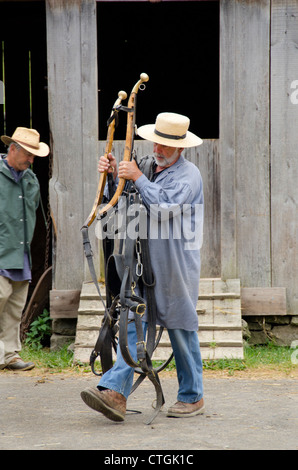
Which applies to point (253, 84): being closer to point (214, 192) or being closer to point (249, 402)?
point (214, 192)

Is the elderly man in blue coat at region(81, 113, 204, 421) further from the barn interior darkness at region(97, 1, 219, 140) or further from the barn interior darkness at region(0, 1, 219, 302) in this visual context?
the barn interior darkness at region(97, 1, 219, 140)

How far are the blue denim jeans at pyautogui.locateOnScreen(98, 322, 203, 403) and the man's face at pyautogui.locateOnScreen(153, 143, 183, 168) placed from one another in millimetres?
1092

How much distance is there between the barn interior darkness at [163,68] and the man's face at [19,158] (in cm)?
429

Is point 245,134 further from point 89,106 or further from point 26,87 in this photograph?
point 26,87

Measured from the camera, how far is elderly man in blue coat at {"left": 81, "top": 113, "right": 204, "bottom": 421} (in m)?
4.53

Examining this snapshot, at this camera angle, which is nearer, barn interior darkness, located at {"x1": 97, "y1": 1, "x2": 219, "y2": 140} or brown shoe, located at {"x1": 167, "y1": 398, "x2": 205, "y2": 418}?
brown shoe, located at {"x1": 167, "y1": 398, "x2": 205, "y2": 418}

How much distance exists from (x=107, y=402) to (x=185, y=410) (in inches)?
23.4

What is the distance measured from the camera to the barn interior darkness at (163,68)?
35.0 feet

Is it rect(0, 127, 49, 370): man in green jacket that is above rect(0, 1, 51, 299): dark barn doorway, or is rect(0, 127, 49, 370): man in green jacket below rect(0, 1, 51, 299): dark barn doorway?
below

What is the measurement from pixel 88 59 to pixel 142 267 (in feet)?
11.3

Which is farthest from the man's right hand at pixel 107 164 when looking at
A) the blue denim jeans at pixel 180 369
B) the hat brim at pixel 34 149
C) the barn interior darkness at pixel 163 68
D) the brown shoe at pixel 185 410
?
the barn interior darkness at pixel 163 68

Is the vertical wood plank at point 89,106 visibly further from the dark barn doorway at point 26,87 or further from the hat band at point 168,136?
the dark barn doorway at point 26,87

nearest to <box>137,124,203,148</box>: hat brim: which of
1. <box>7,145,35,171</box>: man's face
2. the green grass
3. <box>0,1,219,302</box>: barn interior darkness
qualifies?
<box>7,145,35,171</box>: man's face

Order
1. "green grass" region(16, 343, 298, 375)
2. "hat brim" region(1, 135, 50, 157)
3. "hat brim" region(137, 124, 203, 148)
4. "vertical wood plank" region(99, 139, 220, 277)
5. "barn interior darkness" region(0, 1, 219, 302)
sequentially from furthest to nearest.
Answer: "barn interior darkness" region(0, 1, 219, 302), "vertical wood plank" region(99, 139, 220, 277), "green grass" region(16, 343, 298, 375), "hat brim" region(1, 135, 50, 157), "hat brim" region(137, 124, 203, 148)
